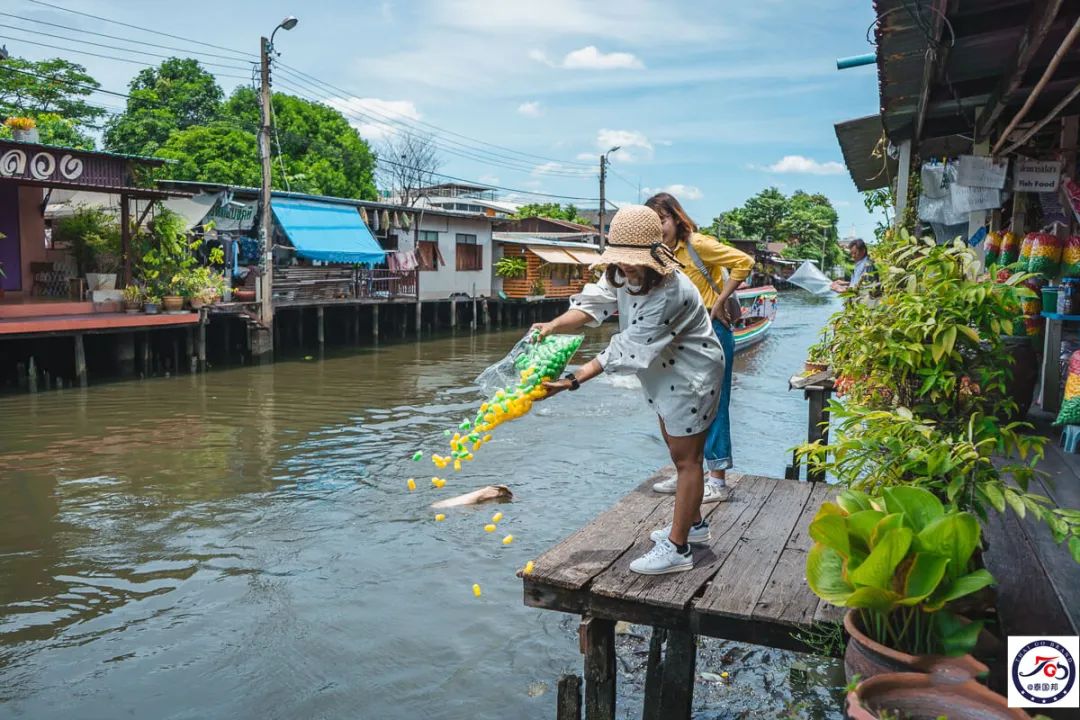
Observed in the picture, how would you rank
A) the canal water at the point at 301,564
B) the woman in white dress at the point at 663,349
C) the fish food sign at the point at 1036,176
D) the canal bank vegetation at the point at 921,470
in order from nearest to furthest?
the canal bank vegetation at the point at 921,470 < the woman in white dress at the point at 663,349 < the canal water at the point at 301,564 < the fish food sign at the point at 1036,176

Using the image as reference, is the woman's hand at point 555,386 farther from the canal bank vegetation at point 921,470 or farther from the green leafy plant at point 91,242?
the green leafy plant at point 91,242

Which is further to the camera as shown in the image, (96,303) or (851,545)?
(96,303)

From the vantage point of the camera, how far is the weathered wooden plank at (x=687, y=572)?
3.48 metres

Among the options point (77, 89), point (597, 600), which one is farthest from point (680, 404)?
point (77, 89)

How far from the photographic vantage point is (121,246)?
59.3 feet

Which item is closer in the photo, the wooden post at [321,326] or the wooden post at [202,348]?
the wooden post at [202,348]

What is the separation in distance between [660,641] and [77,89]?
35.4 meters

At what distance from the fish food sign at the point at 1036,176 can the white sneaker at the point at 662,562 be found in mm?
4847

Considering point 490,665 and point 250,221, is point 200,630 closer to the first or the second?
point 490,665

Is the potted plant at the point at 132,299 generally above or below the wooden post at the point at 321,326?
above

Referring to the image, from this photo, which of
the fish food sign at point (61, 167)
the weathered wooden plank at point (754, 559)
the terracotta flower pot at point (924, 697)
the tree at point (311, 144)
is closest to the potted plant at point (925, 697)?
the terracotta flower pot at point (924, 697)

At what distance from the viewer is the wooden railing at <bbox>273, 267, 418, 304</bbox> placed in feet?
73.8

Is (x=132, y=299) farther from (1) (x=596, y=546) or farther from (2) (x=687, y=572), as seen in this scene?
(2) (x=687, y=572)

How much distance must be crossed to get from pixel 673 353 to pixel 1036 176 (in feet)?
15.4
